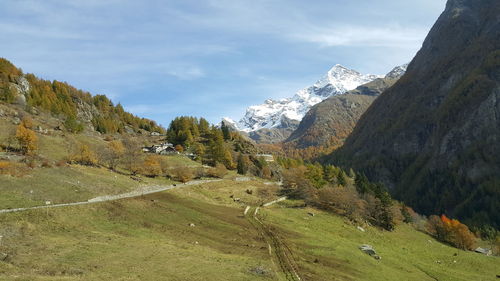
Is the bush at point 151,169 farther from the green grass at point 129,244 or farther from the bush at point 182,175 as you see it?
the green grass at point 129,244

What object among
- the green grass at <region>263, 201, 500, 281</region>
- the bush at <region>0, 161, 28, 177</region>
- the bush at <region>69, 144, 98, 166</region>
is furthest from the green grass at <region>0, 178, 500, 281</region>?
the bush at <region>69, 144, 98, 166</region>

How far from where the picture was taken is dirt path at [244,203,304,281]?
43666 millimetres

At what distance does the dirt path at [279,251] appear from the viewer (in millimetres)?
43666

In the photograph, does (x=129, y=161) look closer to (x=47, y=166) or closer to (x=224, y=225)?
(x=47, y=166)

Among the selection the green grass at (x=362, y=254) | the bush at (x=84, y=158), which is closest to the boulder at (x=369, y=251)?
the green grass at (x=362, y=254)

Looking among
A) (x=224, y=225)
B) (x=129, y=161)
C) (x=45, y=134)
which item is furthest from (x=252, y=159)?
(x=224, y=225)

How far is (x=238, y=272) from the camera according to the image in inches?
1533

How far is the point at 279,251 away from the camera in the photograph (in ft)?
174

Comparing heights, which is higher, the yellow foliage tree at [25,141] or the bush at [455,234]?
the yellow foliage tree at [25,141]

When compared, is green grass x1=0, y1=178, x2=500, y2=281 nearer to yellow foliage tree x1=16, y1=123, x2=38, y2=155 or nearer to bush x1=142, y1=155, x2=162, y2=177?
bush x1=142, y1=155, x2=162, y2=177

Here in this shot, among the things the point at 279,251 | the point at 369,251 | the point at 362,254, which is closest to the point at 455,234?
the point at 369,251

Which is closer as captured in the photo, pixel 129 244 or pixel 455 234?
pixel 129 244

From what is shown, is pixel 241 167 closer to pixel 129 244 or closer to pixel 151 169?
pixel 151 169

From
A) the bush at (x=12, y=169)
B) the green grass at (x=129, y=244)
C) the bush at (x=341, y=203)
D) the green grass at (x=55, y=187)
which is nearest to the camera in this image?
the green grass at (x=129, y=244)
